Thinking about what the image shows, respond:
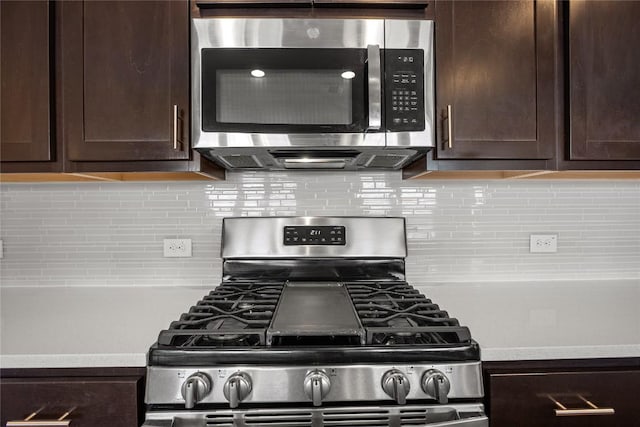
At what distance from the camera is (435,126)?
1334 millimetres

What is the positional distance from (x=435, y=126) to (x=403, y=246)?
0.52 metres

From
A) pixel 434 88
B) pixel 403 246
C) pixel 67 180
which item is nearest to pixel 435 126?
pixel 434 88

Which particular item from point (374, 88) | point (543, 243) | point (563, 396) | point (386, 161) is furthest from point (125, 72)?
point (543, 243)

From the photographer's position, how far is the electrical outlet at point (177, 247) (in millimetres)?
1683

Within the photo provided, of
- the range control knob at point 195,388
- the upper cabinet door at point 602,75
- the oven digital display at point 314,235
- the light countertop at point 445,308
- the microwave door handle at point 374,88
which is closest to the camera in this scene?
the range control knob at point 195,388

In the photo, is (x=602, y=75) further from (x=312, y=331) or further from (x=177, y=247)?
(x=177, y=247)

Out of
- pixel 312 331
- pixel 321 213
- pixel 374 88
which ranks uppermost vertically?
pixel 374 88

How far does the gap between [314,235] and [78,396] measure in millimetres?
929

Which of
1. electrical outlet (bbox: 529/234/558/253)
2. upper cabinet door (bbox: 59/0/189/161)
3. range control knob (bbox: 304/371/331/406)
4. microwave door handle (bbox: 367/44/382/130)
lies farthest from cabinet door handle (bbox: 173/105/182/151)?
electrical outlet (bbox: 529/234/558/253)

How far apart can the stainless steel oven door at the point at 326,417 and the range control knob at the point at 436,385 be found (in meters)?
0.04

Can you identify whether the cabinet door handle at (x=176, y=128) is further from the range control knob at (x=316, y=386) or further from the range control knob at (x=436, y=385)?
the range control knob at (x=436, y=385)

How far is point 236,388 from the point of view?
3.02 feet

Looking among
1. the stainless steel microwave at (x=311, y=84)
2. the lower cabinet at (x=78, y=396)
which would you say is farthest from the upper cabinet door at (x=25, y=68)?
the lower cabinet at (x=78, y=396)

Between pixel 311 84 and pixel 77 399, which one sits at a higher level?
pixel 311 84
